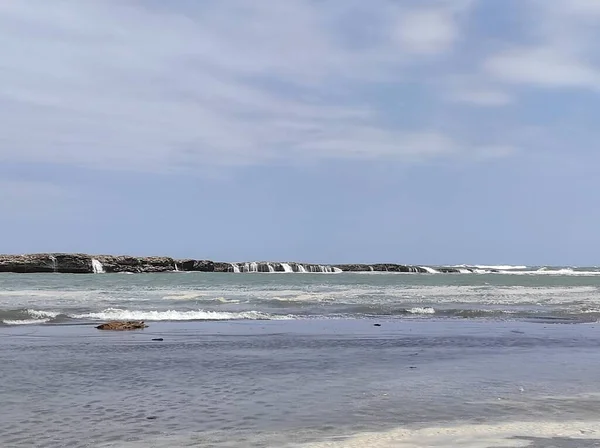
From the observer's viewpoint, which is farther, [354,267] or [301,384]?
[354,267]

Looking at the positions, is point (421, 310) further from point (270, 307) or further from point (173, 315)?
point (173, 315)

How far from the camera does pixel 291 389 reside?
9.91m

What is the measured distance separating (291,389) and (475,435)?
3.43 metres

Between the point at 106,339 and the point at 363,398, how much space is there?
9.67 meters

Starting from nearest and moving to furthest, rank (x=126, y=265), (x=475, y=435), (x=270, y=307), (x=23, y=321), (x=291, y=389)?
(x=475, y=435) → (x=291, y=389) → (x=23, y=321) → (x=270, y=307) → (x=126, y=265)

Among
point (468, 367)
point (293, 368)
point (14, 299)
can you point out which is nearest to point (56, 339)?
point (293, 368)

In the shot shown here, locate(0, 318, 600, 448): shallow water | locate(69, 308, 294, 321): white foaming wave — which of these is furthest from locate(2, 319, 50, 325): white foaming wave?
locate(0, 318, 600, 448): shallow water

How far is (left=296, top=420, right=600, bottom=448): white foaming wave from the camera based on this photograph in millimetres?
6707

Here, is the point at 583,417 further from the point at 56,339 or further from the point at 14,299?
the point at 14,299

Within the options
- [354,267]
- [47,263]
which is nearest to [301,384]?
[47,263]

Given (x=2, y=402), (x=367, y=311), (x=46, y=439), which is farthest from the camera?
(x=367, y=311)

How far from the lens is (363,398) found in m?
9.27

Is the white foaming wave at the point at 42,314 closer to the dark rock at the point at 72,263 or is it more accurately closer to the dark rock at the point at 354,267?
the dark rock at the point at 72,263

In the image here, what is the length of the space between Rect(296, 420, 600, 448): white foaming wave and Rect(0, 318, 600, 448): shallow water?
0.03 meters
